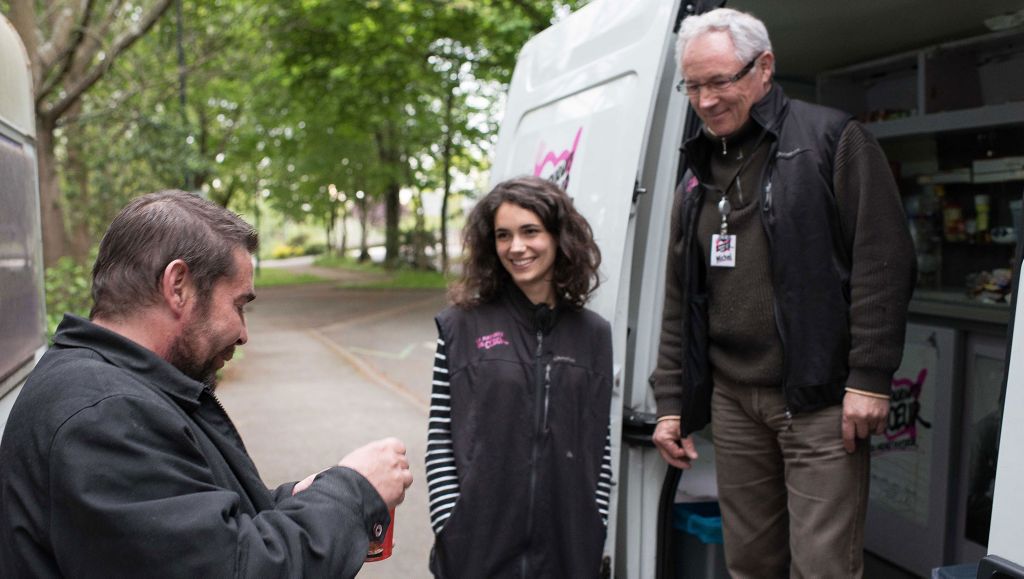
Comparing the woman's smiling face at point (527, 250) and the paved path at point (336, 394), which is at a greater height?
the woman's smiling face at point (527, 250)

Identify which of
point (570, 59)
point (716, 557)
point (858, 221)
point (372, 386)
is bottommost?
point (372, 386)

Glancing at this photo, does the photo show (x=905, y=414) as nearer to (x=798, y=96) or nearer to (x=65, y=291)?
(x=798, y=96)

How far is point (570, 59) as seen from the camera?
3.10 metres

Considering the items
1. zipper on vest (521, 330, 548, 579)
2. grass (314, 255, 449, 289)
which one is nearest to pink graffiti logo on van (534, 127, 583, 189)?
zipper on vest (521, 330, 548, 579)

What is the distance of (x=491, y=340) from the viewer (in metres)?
2.46

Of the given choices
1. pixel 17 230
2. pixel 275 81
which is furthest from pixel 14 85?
pixel 275 81

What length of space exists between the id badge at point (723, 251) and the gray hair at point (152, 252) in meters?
1.41

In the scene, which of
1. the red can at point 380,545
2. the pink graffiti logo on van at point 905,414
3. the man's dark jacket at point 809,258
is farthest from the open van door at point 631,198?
the pink graffiti logo on van at point 905,414

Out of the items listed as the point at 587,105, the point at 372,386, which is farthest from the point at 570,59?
the point at 372,386

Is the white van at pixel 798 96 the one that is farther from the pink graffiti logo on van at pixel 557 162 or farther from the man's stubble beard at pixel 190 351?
the man's stubble beard at pixel 190 351

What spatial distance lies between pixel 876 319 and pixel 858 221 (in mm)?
249

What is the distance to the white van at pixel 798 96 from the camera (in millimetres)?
2582

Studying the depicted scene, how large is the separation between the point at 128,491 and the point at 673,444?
1.68m

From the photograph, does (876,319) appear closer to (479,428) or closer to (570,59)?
(479,428)
